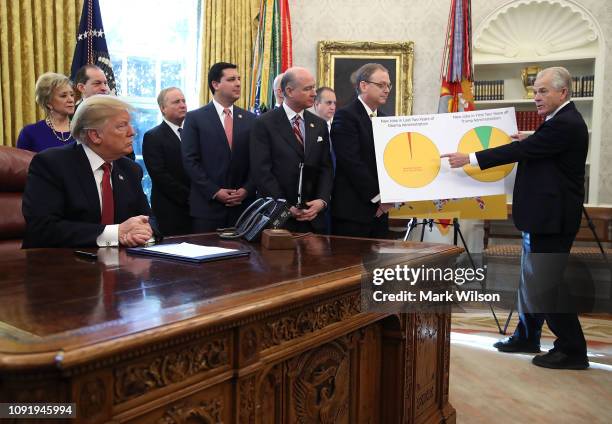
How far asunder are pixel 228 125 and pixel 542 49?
397 cm

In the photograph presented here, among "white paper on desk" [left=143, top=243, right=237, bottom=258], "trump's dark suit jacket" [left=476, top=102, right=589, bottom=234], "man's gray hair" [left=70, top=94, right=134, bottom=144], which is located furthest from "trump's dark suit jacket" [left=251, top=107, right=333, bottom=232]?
"white paper on desk" [left=143, top=243, right=237, bottom=258]

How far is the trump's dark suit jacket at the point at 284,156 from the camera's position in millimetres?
3500

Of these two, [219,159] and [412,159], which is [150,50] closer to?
[219,159]

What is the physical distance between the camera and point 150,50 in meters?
5.89

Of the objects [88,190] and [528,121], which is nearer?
[88,190]

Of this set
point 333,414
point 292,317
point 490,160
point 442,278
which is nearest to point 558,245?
point 490,160

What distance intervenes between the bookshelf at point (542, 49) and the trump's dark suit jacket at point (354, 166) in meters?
2.85

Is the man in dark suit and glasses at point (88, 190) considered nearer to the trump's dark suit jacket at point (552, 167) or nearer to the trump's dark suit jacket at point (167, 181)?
the trump's dark suit jacket at point (167, 181)

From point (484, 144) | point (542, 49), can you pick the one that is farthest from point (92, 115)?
point (542, 49)

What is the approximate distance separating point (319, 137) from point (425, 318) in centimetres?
163

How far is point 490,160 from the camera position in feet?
11.7

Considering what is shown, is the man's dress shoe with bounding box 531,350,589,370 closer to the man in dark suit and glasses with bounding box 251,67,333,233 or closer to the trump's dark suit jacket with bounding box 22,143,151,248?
the man in dark suit and glasses with bounding box 251,67,333,233

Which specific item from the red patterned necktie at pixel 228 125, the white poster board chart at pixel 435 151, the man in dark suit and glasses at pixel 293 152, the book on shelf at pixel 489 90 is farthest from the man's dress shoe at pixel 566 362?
the book on shelf at pixel 489 90

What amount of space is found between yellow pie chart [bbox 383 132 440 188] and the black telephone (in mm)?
1237
